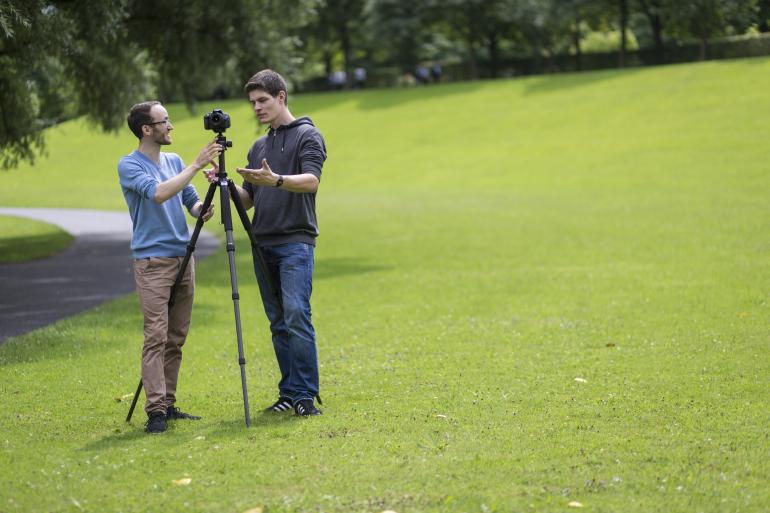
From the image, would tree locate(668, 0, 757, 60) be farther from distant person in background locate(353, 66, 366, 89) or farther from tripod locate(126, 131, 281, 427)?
tripod locate(126, 131, 281, 427)

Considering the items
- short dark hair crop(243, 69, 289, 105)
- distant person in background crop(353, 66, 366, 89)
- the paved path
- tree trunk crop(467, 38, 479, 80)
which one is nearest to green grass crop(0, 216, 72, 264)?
the paved path

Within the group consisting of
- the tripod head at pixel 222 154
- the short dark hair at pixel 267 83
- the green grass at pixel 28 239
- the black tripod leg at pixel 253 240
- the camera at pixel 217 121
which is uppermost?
the short dark hair at pixel 267 83

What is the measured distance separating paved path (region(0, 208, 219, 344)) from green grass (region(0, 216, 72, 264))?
0.99 ft

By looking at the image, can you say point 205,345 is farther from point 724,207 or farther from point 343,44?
point 343,44

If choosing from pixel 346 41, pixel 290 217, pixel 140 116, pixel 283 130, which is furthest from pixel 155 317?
pixel 346 41

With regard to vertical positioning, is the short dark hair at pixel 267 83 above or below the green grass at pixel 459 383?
above

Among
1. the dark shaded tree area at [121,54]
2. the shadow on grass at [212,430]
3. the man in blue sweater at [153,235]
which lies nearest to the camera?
the shadow on grass at [212,430]

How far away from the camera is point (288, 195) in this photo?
741 cm

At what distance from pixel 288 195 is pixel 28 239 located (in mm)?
17514

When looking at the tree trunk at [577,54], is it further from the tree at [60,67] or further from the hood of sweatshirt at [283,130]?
the hood of sweatshirt at [283,130]

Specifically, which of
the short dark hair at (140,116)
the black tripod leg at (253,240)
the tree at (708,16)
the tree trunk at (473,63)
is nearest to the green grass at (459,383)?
the black tripod leg at (253,240)

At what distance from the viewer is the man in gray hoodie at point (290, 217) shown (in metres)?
7.32

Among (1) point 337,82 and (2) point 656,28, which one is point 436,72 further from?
(2) point 656,28

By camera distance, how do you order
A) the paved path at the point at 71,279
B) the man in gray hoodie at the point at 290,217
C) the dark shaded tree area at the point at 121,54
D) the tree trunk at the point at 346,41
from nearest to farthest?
the man in gray hoodie at the point at 290,217, the paved path at the point at 71,279, the dark shaded tree area at the point at 121,54, the tree trunk at the point at 346,41
